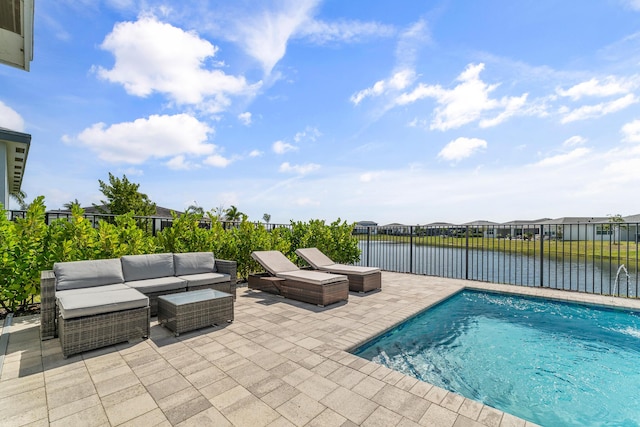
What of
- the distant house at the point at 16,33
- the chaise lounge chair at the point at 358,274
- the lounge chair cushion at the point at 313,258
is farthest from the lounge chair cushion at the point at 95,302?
the chaise lounge chair at the point at 358,274

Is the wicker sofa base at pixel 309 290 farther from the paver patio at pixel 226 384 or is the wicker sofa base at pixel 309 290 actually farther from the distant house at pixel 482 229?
the distant house at pixel 482 229

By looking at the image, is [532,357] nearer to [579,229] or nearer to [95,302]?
[95,302]

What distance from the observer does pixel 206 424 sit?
200 centimetres

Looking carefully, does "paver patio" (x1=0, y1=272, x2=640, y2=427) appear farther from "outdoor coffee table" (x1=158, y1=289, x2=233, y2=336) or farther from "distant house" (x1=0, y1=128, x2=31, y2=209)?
"distant house" (x1=0, y1=128, x2=31, y2=209)

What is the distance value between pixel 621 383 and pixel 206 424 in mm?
4116

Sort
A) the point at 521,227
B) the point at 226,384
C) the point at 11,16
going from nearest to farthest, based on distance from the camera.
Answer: the point at 226,384
the point at 11,16
the point at 521,227

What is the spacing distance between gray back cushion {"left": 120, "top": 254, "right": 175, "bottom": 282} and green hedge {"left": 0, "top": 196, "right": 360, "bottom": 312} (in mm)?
663

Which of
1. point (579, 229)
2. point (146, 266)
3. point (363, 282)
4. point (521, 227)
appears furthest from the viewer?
point (579, 229)

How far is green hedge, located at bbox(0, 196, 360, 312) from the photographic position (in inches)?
168

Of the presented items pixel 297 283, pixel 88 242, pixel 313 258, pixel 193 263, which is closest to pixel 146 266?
pixel 193 263

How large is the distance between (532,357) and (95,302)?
525 centimetres

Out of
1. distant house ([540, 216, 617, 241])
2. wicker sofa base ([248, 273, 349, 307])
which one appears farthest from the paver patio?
distant house ([540, 216, 617, 241])

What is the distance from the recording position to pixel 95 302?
3.26 m

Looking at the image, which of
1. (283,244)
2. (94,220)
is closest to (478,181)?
(283,244)
